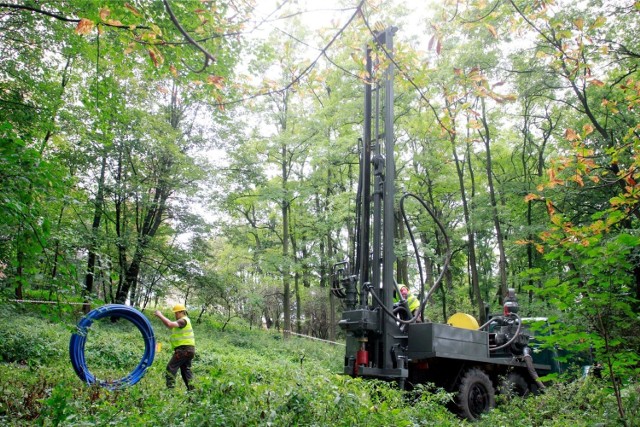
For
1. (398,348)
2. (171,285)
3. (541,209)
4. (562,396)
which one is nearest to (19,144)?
(398,348)

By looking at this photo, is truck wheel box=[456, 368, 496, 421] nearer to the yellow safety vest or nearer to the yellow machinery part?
the yellow machinery part

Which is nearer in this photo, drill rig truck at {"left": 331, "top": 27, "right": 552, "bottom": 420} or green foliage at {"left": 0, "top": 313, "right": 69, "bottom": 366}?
drill rig truck at {"left": 331, "top": 27, "right": 552, "bottom": 420}

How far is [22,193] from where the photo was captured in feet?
14.5

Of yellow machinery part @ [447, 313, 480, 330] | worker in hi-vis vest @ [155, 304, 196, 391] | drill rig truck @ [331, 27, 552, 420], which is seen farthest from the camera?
yellow machinery part @ [447, 313, 480, 330]

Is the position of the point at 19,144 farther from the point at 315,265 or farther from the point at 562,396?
the point at 315,265

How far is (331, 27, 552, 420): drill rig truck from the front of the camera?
6.98m

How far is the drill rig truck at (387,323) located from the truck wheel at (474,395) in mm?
14

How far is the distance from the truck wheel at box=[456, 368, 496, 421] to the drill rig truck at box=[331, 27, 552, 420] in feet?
0.05

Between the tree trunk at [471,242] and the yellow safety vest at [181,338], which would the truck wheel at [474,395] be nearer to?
the yellow safety vest at [181,338]

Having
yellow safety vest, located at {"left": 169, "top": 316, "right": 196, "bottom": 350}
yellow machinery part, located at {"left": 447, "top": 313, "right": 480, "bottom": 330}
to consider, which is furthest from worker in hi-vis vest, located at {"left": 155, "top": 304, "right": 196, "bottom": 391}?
yellow machinery part, located at {"left": 447, "top": 313, "right": 480, "bottom": 330}

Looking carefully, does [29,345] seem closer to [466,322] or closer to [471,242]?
[466,322]

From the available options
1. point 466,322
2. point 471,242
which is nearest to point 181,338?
point 466,322

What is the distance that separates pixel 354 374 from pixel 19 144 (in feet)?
15.9

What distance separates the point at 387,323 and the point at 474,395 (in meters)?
1.98
